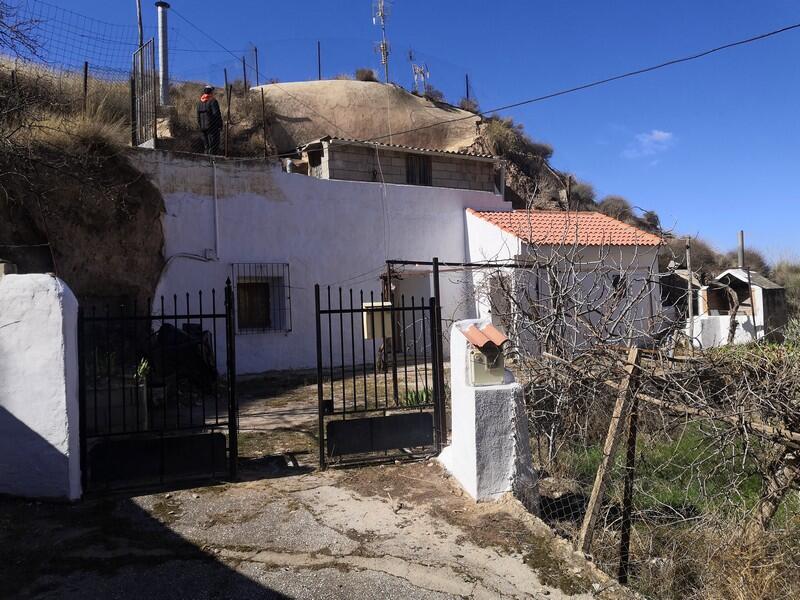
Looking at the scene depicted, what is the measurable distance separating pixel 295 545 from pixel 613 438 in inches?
92.0

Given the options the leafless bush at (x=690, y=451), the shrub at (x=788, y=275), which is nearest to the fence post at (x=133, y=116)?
the leafless bush at (x=690, y=451)

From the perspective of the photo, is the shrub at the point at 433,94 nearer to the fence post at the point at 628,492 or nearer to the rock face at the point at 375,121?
the rock face at the point at 375,121

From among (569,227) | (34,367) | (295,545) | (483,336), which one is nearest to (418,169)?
(569,227)

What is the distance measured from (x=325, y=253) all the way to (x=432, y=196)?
3.67 metres

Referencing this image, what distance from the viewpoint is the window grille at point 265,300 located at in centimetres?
1345

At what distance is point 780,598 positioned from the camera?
11.4ft

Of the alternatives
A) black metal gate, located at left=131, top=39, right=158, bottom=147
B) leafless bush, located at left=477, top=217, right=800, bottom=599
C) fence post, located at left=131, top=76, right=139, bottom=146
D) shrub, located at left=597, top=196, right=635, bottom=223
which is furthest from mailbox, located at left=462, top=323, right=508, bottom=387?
shrub, located at left=597, top=196, right=635, bottom=223

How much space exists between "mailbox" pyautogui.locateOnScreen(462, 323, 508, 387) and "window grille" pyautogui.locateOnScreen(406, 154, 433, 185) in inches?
533

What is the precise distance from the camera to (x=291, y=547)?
14.1 feet

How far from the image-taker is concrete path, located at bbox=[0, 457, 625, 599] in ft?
12.4

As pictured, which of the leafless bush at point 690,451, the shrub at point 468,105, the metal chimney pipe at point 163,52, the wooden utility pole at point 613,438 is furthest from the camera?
the shrub at point 468,105

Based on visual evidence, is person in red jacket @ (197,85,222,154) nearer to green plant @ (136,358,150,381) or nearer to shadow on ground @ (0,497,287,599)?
green plant @ (136,358,150,381)

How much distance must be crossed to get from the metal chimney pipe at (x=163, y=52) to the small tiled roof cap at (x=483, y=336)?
13.2m

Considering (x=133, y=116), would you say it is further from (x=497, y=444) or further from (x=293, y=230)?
(x=497, y=444)
